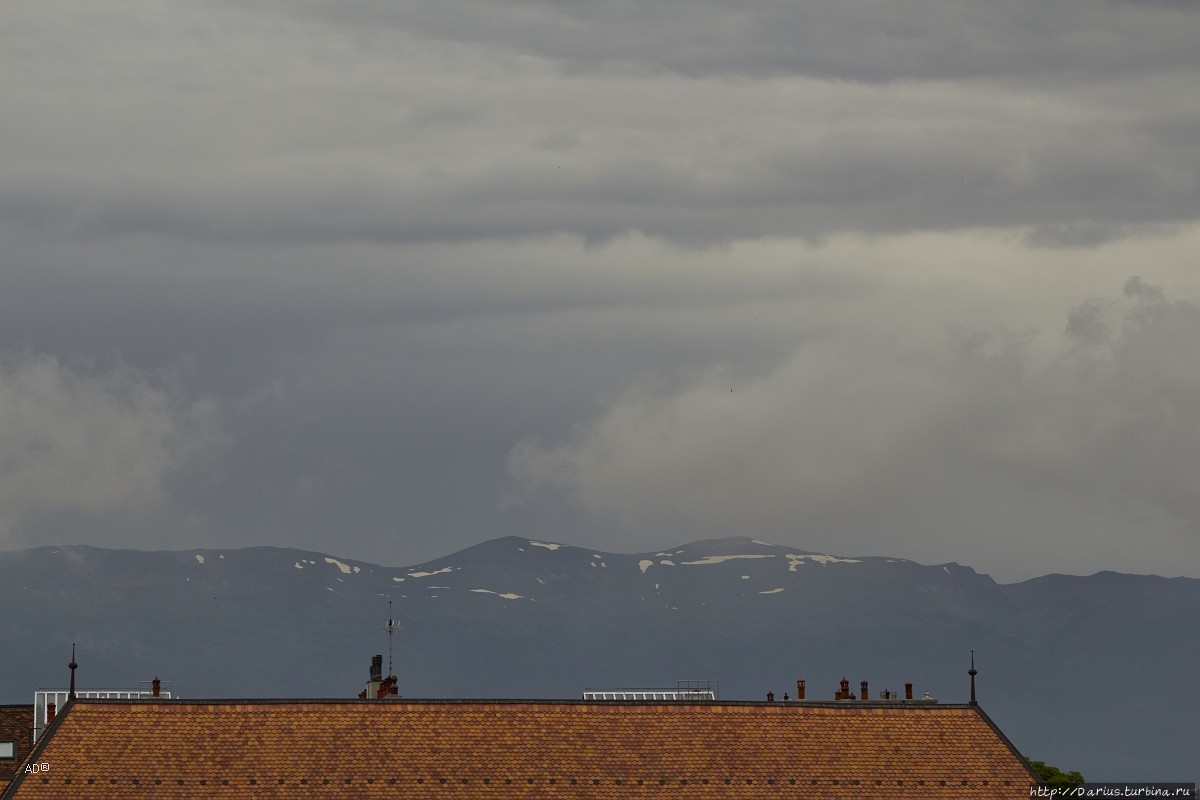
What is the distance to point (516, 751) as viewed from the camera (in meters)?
108

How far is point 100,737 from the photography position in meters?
107

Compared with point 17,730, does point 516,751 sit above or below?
below

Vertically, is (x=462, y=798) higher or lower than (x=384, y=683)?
lower

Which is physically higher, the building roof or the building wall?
the building wall

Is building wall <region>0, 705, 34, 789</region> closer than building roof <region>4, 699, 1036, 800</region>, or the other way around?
building roof <region>4, 699, 1036, 800</region>

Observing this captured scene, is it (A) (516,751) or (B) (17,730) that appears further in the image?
(B) (17,730)

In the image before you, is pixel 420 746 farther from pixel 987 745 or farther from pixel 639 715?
pixel 987 745

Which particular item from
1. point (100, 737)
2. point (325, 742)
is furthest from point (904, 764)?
point (100, 737)

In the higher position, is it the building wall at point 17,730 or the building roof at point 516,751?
the building wall at point 17,730

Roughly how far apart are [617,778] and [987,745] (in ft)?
62.5

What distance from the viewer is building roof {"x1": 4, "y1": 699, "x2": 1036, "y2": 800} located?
344 feet

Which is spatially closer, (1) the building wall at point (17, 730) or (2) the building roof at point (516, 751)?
(2) the building roof at point (516, 751)

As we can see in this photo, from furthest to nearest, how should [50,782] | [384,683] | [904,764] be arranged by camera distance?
[384,683]
[904,764]
[50,782]

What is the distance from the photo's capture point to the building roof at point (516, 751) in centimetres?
10494
